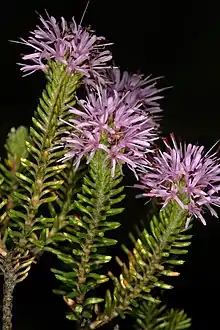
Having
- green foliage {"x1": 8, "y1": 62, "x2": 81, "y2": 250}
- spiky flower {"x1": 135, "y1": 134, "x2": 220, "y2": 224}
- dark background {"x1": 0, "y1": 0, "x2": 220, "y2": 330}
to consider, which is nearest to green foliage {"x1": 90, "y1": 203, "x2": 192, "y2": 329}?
spiky flower {"x1": 135, "y1": 134, "x2": 220, "y2": 224}

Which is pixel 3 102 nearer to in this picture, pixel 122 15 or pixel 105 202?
pixel 122 15

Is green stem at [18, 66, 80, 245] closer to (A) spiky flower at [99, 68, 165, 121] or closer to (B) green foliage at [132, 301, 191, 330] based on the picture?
(A) spiky flower at [99, 68, 165, 121]

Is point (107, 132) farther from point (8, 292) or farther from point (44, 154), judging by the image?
point (8, 292)

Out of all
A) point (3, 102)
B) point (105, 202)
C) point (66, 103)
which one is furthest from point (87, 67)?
point (3, 102)

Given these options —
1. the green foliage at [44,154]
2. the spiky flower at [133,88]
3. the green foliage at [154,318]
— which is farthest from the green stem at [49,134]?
the green foliage at [154,318]

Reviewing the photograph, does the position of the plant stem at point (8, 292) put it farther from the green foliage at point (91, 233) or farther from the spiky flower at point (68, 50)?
the spiky flower at point (68, 50)

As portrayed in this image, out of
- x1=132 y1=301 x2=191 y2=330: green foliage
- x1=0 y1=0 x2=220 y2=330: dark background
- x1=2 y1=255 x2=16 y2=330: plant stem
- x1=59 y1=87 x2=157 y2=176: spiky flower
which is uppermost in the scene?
x1=0 y1=0 x2=220 y2=330: dark background
